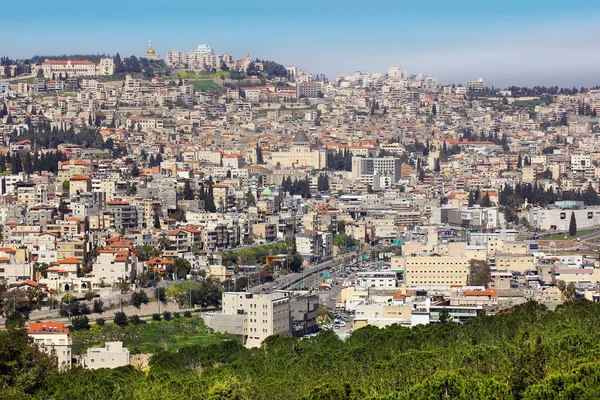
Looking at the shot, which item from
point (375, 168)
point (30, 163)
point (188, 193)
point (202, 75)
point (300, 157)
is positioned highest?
point (202, 75)

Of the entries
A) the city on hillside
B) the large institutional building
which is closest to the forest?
the city on hillside

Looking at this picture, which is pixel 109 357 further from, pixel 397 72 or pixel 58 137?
pixel 397 72

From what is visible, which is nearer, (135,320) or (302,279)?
(135,320)

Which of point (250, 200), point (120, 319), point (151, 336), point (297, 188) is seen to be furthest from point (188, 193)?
point (151, 336)

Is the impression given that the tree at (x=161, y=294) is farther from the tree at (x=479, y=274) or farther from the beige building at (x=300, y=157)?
the beige building at (x=300, y=157)

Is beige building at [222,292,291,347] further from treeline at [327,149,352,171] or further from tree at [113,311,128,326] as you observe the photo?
treeline at [327,149,352,171]

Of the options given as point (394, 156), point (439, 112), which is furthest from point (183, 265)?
point (439, 112)

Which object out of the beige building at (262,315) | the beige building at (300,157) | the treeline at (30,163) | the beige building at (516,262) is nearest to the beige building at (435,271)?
the beige building at (516,262)
